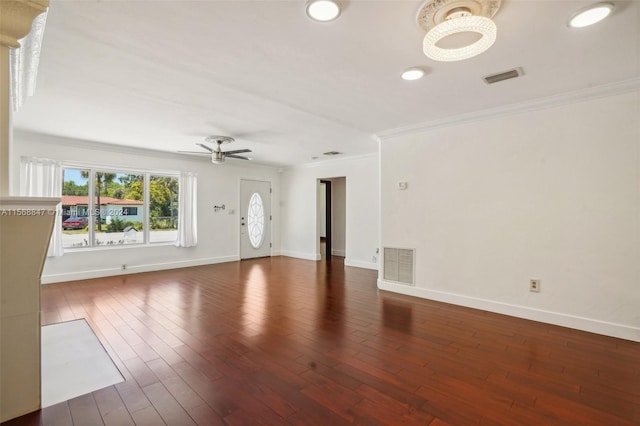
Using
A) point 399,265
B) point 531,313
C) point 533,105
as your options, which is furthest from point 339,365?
point 533,105

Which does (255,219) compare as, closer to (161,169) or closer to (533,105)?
(161,169)

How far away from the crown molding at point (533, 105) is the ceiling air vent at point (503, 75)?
2.60ft

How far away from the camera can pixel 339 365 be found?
7.76 feet

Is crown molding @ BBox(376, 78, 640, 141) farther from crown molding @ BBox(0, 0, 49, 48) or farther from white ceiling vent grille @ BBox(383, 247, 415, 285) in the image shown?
crown molding @ BBox(0, 0, 49, 48)

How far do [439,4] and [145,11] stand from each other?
5.96ft

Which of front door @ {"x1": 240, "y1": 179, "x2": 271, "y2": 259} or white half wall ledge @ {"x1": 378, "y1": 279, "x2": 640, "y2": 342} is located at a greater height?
front door @ {"x1": 240, "y1": 179, "x2": 271, "y2": 259}

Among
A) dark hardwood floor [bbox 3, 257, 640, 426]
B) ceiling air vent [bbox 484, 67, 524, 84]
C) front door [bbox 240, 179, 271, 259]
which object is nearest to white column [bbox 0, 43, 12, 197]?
dark hardwood floor [bbox 3, 257, 640, 426]

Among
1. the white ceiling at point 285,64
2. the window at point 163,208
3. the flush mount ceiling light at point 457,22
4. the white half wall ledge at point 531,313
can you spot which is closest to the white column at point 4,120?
the white ceiling at point 285,64

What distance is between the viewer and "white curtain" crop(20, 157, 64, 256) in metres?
4.62

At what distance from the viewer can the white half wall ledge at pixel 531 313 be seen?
288 centimetres

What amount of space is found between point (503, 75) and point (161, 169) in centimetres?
622

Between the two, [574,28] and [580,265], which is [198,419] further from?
[580,265]

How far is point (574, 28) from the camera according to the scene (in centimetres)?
199

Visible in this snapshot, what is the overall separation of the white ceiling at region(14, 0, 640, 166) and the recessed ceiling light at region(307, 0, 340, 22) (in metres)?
0.05
